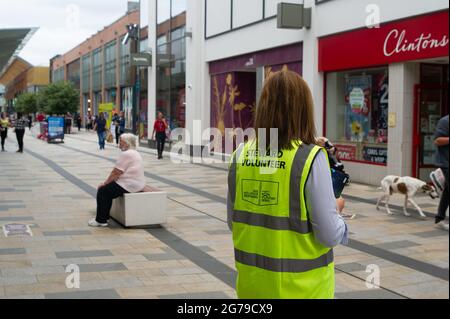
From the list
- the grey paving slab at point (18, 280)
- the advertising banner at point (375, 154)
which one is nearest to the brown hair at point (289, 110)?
the grey paving slab at point (18, 280)

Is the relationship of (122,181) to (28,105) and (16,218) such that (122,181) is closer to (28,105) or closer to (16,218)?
(16,218)

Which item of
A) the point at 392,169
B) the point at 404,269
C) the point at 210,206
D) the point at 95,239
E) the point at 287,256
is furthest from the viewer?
the point at 392,169

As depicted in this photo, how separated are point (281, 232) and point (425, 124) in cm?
1139

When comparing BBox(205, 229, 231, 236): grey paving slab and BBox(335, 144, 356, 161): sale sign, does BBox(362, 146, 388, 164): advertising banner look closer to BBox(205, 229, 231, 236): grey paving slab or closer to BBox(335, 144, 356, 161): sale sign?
BBox(335, 144, 356, 161): sale sign

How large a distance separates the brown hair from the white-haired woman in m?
6.07

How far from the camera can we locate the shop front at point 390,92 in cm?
1215

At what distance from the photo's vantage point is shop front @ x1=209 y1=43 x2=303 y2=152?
18.8m

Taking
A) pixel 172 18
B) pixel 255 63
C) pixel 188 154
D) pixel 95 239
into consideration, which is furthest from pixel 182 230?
pixel 172 18

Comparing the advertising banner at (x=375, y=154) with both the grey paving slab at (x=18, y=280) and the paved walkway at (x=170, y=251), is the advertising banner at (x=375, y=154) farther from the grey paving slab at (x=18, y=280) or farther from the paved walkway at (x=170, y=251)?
the grey paving slab at (x=18, y=280)

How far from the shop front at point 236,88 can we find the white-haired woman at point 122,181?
10268mm

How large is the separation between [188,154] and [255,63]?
18.0ft

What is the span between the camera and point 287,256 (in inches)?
89.9

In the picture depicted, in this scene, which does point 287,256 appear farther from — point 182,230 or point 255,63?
point 255,63

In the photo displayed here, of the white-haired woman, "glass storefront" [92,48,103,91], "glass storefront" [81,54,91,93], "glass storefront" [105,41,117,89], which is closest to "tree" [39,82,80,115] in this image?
"glass storefront" [105,41,117,89]
